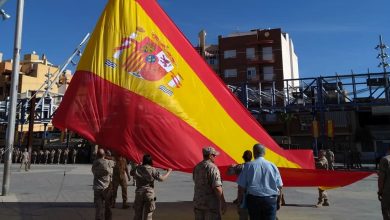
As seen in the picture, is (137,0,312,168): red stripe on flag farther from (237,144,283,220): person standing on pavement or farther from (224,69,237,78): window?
(224,69,237,78): window

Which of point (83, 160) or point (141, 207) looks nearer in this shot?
point (141, 207)

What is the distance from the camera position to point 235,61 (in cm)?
6469

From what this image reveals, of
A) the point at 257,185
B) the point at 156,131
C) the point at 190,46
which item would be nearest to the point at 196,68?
the point at 190,46

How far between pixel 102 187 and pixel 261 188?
370 centimetres

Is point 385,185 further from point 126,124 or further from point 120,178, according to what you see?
point 120,178

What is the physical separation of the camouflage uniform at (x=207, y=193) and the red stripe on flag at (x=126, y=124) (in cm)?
147

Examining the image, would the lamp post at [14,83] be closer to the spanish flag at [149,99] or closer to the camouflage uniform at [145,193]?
the spanish flag at [149,99]

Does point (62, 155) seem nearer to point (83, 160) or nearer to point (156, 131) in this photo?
point (83, 160)

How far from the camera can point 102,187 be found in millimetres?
8328

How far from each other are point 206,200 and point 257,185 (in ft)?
2.96

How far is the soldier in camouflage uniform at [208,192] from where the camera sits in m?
6.32

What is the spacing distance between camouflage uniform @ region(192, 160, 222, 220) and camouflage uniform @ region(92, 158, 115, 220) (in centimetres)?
261

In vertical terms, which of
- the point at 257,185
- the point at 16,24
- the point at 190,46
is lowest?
the point at 257,185

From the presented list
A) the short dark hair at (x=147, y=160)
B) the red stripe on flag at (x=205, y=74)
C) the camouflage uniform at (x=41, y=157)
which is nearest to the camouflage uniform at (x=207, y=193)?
the short dark hair at (x=147, y=160)
